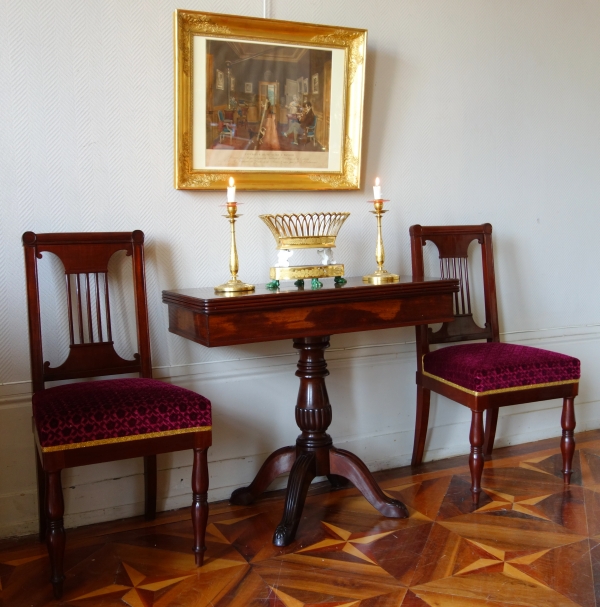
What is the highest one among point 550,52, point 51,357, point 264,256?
point 550,52

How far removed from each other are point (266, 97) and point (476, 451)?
65.3 inches

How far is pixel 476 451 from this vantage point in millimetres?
2660

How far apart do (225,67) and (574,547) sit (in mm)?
2177

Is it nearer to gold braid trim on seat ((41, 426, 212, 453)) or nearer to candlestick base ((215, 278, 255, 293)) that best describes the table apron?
candlestick base ((215, 278, 255, 293))

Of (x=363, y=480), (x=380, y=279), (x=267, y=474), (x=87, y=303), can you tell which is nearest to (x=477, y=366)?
(x=380, y=279)

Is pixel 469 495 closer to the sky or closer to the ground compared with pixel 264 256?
closer to the ground

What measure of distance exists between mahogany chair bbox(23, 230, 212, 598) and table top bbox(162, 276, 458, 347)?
0.74ft

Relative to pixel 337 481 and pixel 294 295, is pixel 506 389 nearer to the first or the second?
pixel 337 481

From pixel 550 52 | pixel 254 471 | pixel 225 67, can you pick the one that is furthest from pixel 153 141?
pixel 550 52

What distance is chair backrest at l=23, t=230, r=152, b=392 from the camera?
2.36 m

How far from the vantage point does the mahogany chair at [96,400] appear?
2.01 meters

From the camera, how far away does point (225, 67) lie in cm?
265

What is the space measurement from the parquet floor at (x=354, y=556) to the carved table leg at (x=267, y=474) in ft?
0.19

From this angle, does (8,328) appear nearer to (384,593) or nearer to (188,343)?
(188,343)
